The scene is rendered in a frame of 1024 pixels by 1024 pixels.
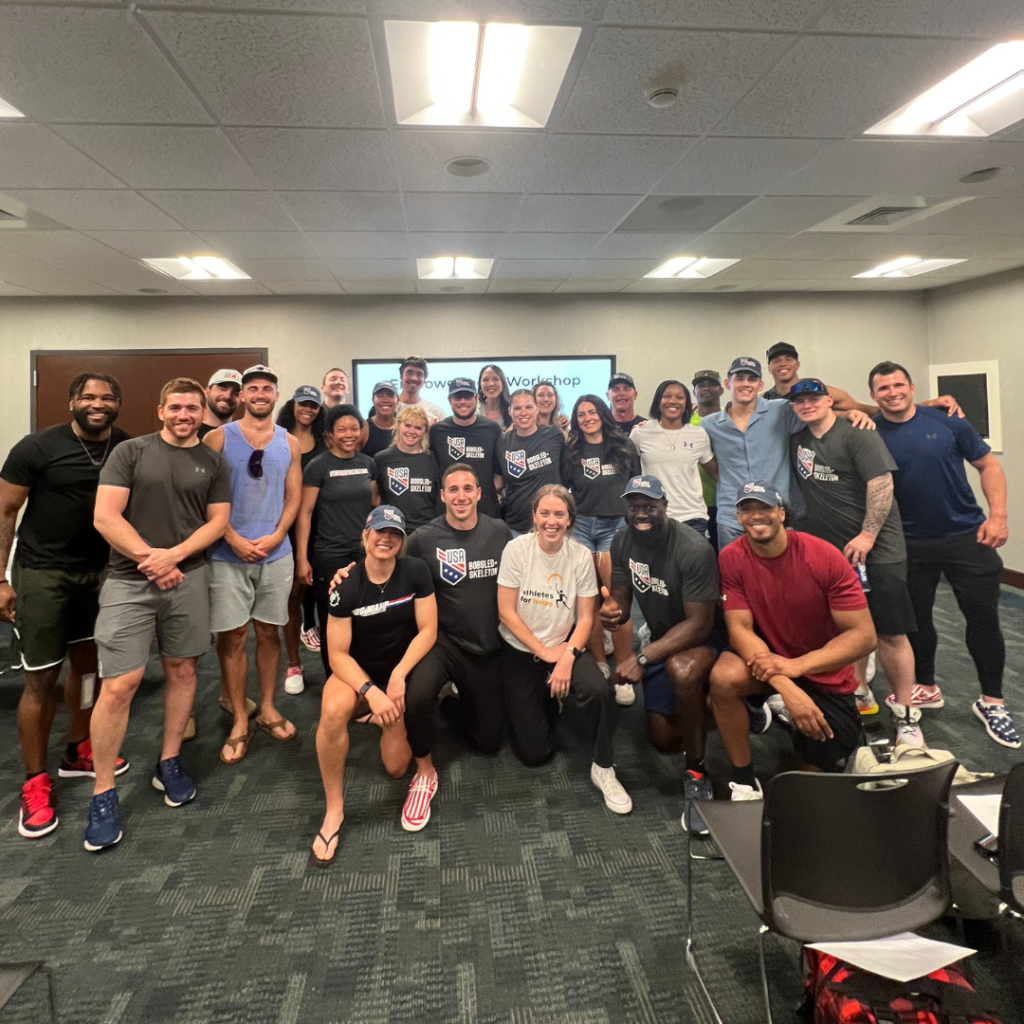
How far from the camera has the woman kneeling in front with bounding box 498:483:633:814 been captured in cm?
239

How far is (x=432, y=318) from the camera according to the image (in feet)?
18.8

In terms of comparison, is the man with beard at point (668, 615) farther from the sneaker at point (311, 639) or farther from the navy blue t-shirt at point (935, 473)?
the sneaker at point (311, 639)

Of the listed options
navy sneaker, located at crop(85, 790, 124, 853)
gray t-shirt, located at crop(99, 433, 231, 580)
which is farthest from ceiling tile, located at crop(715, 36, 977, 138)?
navy sneaker, located at crop(85, 790, 124, 853)

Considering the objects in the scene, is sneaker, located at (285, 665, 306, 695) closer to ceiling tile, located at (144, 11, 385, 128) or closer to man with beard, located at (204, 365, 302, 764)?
man with beard, located at (204, 365, 302, 764)

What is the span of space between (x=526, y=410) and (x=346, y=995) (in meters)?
2.59

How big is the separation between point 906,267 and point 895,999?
571 cm

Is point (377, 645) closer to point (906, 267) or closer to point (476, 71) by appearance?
point (476, 71)

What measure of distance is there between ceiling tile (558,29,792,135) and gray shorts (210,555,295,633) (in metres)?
2.31

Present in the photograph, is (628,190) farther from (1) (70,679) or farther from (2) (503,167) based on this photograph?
(1) (70,679)

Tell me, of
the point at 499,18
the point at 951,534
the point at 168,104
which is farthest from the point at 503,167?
the point at 951,534

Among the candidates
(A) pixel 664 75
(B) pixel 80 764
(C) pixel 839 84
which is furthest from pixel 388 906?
(C) pixel 839 84

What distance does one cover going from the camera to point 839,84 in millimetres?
2156

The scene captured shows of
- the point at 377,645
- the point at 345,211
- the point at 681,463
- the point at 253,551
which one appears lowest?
the point at 377,645

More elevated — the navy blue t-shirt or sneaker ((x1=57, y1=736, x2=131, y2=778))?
the navy blue t-shirt
